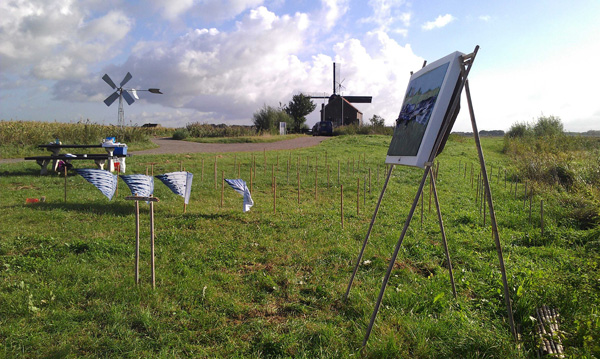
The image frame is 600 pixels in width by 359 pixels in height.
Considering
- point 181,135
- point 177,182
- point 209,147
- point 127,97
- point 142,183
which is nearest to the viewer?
point 142,183

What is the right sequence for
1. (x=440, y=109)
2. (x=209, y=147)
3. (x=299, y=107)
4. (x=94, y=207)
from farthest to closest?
1. (x=299, y=107)
2. (x=209, y=147)
3. (x=94, y=207)
4. (x=440, y=109)

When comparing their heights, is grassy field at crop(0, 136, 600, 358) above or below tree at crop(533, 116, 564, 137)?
below

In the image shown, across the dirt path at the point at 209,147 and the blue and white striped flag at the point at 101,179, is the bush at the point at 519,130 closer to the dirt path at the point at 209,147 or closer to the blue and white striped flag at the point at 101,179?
the dirt path at the point at 209,147

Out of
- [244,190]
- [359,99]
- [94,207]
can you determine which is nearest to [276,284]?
[244,190]

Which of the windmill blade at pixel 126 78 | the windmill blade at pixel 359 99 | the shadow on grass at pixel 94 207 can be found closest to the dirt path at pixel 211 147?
the windmill blade at pixel 126 78

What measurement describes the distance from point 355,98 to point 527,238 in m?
53.1

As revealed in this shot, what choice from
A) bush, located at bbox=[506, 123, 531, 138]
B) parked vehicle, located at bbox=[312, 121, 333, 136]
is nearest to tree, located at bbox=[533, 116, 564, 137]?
bush, located at bbox=[506, 123, 531, 138]

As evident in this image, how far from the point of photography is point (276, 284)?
4566mm

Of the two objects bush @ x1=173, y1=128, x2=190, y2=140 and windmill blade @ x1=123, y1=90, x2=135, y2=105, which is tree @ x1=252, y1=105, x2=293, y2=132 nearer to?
bush @ x1=173, y1=128, x2=190, y2=140

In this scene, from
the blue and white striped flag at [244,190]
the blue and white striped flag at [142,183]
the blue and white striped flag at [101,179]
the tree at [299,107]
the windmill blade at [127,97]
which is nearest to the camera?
the blue and white striped flag at [142,183]

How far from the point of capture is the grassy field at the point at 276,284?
3234 millimetres

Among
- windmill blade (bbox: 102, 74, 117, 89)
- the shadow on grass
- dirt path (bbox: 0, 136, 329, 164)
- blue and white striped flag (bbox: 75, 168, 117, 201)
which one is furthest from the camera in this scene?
windmill blade (bbox: 102, 74, 117, 89)

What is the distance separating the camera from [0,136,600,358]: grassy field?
3.23m

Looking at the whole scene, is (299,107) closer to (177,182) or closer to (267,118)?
(267,118)
